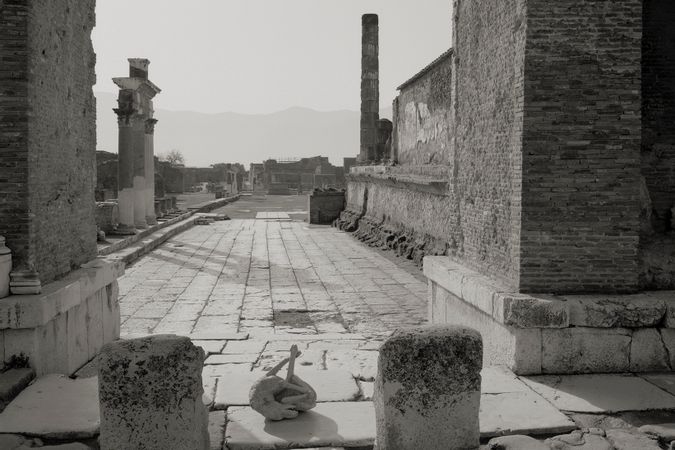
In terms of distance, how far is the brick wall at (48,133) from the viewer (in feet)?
17.2

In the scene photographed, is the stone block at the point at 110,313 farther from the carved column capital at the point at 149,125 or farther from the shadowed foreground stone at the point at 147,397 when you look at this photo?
the carved column capital at the point at 149,125

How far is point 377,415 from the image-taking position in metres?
4.02

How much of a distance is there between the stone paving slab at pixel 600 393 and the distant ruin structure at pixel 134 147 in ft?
39.9

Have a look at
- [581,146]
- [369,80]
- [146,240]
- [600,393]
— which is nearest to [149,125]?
[146,240]

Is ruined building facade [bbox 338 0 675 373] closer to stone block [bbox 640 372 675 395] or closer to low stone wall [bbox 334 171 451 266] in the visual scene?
stone block [bbox 640 372 675 395]

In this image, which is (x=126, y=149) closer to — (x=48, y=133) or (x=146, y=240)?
(x=146, y=240)

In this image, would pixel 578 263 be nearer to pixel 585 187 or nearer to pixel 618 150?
pixel 585 187

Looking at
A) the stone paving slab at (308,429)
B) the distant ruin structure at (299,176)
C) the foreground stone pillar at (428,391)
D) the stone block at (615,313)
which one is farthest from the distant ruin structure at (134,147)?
the distant ruin structure at (299,176)

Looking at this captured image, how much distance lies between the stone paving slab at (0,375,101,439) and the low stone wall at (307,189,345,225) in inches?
689

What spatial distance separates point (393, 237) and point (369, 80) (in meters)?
13.2

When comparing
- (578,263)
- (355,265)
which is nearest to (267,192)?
(355,265)

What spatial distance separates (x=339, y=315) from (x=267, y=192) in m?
39.0

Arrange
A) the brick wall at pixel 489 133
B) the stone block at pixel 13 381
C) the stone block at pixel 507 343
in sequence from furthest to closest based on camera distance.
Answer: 1. the brick wall at pixel 489 133
2. the stone block at pixel 507 343
3. the stone block at pixel 13 381

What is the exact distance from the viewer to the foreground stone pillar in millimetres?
3898
